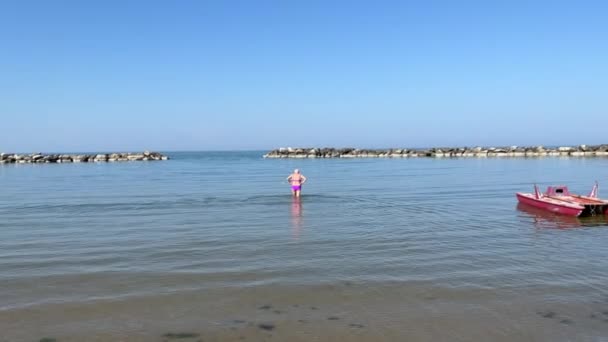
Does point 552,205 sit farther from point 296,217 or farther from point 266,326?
point 266,326

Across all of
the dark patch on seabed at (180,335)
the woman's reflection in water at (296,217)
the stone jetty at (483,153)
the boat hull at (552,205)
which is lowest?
the dark patch on seabed at (180,335)

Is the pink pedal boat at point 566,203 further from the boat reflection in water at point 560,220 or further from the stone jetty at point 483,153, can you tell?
the stone jetty at point 483,153

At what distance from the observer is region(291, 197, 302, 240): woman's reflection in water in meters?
15.6

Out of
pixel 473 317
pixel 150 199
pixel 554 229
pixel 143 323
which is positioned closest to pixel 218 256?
pixel 143 323

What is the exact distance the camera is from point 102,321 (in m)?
7.73

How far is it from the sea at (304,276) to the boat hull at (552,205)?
51 centimetres

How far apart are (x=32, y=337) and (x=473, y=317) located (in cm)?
642

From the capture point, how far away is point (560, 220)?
17906 millimetres

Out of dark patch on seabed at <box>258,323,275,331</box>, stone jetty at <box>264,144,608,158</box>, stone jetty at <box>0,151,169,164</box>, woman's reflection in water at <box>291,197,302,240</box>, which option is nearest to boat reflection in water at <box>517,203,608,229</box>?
woman's reflection in water at <box>291,197,302,240</box>

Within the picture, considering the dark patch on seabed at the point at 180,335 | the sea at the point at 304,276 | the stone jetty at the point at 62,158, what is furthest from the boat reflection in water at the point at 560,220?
the stone jetty at the point at 62,158

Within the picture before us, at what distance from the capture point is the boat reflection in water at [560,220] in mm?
16812

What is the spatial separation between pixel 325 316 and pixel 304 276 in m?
2.35

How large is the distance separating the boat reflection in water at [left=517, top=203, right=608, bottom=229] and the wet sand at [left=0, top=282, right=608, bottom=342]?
27.7ft

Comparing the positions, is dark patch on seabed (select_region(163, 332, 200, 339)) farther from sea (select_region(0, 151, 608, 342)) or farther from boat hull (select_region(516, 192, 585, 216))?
boat hull (select_region(516, 192, 585, 216))
